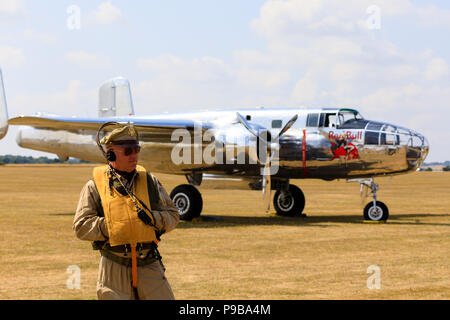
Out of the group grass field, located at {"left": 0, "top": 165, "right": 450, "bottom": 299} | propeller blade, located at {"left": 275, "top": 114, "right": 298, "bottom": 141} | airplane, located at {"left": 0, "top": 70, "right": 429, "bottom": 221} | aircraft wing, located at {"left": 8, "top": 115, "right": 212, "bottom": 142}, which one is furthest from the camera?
propeller blade, located at {"left": 275, "top": 114, "right": 298, "bottom": 141}

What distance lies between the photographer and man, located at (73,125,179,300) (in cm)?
525

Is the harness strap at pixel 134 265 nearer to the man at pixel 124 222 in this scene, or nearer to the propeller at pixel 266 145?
the man at pixel 124 222

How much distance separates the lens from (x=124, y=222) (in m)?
5.22

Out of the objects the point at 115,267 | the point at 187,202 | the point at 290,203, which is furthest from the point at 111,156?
the point at 290,203

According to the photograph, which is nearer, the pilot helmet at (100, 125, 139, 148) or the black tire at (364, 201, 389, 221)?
the pilot helmet at (100, 125, 139, 148)

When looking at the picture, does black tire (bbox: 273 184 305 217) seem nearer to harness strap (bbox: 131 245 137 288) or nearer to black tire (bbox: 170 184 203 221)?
black tire (bbox: 170 184 203 221)

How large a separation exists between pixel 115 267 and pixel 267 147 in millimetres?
14037

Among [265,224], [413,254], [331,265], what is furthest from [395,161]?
[331,265]

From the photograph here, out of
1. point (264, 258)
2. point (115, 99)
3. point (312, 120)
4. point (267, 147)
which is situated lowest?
point (264, 258)

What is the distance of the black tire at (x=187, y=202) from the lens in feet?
66.6

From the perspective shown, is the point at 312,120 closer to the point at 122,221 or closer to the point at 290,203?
the point at 290,203

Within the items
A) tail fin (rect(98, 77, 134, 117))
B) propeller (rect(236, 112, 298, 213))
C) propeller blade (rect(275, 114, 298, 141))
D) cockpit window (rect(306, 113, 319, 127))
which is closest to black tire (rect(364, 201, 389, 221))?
cockpit window (rect(306, 113, 319, 127))
